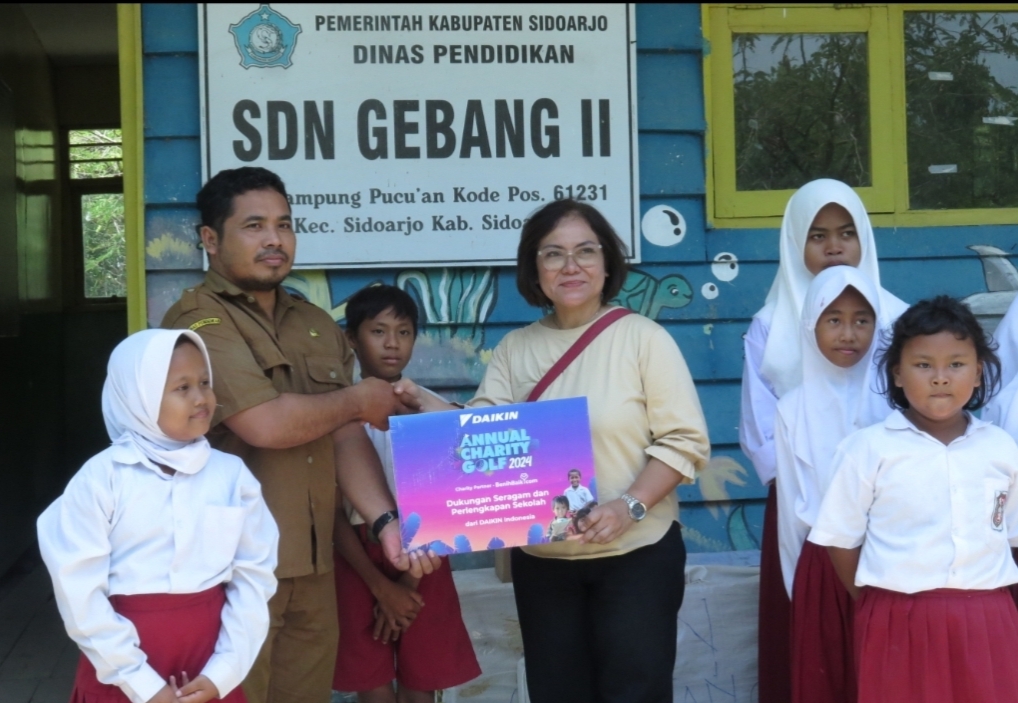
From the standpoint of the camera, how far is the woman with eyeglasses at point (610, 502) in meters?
2.53

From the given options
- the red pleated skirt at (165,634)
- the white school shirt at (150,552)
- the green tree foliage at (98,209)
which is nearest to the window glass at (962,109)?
the white school shirt at (150,552)

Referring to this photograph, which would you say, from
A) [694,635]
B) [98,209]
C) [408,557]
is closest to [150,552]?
[408,557]

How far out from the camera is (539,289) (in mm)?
2803

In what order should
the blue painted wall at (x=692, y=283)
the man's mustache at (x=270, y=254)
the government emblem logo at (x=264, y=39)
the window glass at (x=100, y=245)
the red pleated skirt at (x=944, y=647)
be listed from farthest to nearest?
1. the window glass at (x=100, y=245)
2. the blue painted wall at (x=692, y=283)
3. the government emblem logo at (x=264, y=39)
4. the man's mustache at (x=270, y=254)
5. the red pleated skirt at (x=944, y=647)

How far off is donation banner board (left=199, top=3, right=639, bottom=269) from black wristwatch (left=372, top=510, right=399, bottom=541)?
4.39 feet

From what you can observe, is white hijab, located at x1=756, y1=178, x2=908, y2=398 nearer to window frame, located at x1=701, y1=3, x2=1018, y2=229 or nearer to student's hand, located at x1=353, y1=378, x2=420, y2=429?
window frame, located at x1=701, y1=3, x2=1018, y2=229

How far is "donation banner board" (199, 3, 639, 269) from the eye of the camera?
3848 millimetres

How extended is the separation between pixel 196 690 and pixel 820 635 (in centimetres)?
151

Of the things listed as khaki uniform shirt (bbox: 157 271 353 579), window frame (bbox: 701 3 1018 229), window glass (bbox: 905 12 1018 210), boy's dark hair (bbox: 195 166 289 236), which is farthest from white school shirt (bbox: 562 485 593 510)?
window glass (bbox: 905 12 1018 210)

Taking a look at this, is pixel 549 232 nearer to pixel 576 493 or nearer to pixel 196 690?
pixel 576 493

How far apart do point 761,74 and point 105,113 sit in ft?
22.3

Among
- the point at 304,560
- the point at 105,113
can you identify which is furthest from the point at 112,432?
the point at 105,113

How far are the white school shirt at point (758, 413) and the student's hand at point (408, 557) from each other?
955 mm

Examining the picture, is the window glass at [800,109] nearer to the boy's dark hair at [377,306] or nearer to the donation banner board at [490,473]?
the boy's dark hair at [377,306]
